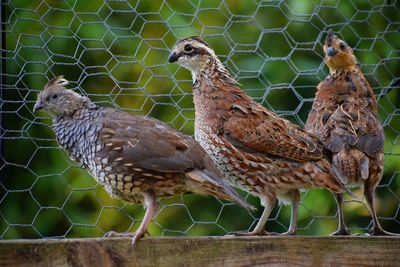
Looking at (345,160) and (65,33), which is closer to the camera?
(345,160)

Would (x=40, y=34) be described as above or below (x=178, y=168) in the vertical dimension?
below

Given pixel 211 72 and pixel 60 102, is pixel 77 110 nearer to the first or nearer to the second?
pixel 60 102

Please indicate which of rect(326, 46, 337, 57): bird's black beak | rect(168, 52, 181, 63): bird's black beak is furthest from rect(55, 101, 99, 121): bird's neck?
rect(326, 46, 337, 57): bird's black beak

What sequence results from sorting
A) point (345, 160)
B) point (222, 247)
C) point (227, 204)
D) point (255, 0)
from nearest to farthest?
point (222, 247) → point (345, 160) → point (227, 204) → point (255, 0)

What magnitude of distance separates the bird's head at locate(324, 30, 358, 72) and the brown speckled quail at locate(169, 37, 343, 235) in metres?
0.47

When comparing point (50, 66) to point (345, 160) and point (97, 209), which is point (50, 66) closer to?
point (97, 209)

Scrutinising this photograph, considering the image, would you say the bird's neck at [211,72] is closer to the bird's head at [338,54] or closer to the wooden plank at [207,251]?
the bird's head at [338,54]

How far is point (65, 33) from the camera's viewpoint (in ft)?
15.5

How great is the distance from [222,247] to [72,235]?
1827 millimetres

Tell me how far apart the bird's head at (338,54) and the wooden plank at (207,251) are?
1209 millimetres

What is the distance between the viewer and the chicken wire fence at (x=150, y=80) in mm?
4586

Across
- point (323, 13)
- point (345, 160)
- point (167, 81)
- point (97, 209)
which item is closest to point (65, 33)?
point (167, 81)

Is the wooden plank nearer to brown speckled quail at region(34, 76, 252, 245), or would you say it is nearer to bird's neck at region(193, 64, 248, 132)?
brown speckled quail at region(34, 76, 252, 245)

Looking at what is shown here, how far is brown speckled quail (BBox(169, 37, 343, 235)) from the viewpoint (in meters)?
3.69
